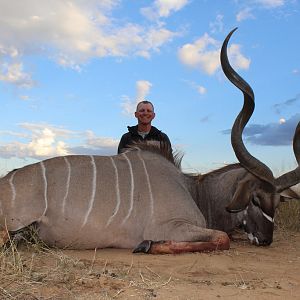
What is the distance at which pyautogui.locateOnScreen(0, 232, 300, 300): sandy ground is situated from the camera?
221 cm

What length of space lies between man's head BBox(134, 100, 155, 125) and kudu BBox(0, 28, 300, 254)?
4.43ft

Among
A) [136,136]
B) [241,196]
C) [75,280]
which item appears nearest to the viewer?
[75,280]

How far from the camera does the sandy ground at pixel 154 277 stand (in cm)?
221

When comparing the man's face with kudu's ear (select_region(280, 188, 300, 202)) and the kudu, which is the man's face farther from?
kudu's ear (select_region(280, 188, 300, 202))

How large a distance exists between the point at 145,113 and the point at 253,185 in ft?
5.90

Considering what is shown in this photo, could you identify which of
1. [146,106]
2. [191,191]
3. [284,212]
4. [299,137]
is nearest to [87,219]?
[191,191]

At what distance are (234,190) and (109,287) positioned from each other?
205 cm

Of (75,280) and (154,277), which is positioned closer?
(75,280)

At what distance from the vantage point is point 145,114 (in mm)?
5324

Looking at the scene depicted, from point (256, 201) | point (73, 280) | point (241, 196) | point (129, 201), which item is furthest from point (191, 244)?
point (73, 280)

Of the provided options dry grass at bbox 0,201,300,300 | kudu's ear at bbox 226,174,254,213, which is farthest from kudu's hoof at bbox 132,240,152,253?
kudu's ear at bbox 226,174,254,213

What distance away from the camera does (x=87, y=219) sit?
11.4 ft

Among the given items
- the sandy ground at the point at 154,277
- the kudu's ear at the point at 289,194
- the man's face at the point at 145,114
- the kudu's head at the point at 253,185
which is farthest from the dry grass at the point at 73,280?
the man's face at the point at 145,114

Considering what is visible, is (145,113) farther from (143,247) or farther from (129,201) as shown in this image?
(143,247)
